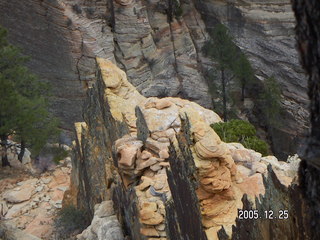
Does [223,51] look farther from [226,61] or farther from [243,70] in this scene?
[243,70]

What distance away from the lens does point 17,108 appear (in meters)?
26.9

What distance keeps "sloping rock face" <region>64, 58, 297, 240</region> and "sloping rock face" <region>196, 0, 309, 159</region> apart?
25.4 meters

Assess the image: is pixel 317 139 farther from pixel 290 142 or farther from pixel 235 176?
pixel 290 142

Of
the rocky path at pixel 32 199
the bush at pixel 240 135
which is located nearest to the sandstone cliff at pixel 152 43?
the rocky path at pixel 32 199

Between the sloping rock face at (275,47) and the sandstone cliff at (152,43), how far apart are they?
8cm

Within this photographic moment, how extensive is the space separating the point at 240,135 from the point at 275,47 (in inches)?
877

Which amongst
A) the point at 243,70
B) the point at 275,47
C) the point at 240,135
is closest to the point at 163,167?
the point at 240,135

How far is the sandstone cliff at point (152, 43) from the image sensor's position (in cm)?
4219

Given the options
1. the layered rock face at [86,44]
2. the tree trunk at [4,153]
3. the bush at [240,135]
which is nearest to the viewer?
the bush at [240,135]

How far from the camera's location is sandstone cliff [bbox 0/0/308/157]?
42.2 meters

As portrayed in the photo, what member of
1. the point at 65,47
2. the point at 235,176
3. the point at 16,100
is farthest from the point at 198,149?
the point at 65,47

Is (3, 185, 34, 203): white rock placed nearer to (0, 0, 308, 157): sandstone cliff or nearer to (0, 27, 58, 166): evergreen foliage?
(0, 27, 58, 166): evergreen foliage

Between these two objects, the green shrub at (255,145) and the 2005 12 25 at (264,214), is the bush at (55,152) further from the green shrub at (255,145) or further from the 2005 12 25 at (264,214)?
the 2005 12 25 at (264,214)

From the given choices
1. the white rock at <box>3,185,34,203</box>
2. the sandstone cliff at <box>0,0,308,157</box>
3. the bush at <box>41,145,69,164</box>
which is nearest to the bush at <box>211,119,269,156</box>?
the white rock at <box>3,185,34,203</box>
